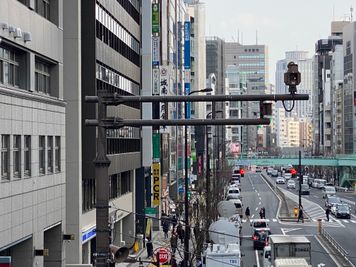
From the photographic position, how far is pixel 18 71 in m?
25.0

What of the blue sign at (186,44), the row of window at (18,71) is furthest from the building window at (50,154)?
the blue sign at (186,44)

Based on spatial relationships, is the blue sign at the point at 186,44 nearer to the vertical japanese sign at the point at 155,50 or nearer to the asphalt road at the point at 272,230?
the asphalt road at the point at 272,230

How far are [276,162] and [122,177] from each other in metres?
101

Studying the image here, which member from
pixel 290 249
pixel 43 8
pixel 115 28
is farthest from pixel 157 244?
pixel 43 8

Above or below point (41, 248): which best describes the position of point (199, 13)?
above

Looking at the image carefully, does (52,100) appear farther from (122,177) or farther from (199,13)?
(199,13)

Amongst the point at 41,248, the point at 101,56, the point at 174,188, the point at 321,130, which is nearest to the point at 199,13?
the point at 321,130

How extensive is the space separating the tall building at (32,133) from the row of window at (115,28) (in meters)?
6.29

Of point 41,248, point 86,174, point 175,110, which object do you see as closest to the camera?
point 41,248

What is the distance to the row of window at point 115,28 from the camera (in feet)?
117

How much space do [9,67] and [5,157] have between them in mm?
2862

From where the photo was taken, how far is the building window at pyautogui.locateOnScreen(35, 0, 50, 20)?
2686 cm

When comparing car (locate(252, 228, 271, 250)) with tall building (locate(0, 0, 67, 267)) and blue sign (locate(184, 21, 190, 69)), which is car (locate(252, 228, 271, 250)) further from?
blue sign (locate(184, 21, 190, 69))

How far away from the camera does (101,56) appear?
35.6 meters
